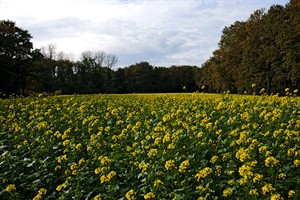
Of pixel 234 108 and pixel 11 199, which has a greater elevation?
pixel 234 108

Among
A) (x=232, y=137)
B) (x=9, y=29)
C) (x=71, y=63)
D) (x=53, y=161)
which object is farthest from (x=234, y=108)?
(x=71, y=63)

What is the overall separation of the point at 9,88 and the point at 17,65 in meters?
3.17

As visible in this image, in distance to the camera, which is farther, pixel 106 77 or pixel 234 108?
pixel 106 77

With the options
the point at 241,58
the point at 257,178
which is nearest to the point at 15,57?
the point at 241,58

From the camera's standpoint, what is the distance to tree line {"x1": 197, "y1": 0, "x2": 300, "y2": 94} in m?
30.2

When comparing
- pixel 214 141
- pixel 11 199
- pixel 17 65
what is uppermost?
pixel 17 65

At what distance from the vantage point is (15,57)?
1548 inches

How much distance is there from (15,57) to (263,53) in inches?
1073

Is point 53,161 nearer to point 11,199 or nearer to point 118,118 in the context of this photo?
point 11,199

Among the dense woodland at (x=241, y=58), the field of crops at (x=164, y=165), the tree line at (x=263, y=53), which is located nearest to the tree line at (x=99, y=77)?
the dense woodland at (x=241, y=58)

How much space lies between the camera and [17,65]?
3919 centimetres

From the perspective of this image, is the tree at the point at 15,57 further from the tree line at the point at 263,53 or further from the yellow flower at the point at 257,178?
the yellow flower at the point at 257,178

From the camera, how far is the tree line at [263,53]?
30234 millimetres

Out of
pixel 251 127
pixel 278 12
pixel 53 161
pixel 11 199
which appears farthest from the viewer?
pixel 278 12
